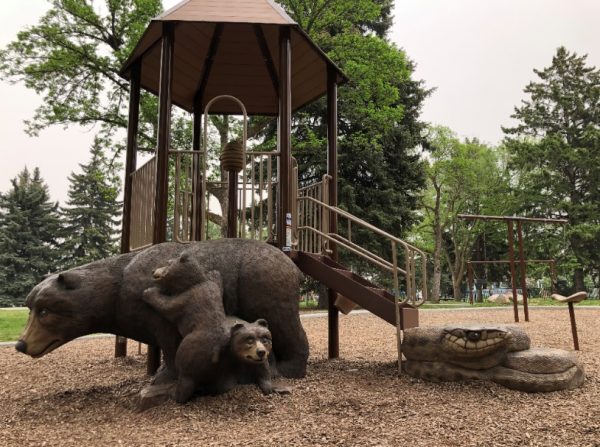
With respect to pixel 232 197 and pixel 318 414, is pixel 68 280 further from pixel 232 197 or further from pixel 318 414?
pixel 318 414

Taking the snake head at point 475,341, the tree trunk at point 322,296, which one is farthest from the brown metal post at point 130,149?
the tree trunk at point 322,296

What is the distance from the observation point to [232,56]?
25.8 feet

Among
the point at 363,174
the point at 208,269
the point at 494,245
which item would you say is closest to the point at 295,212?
the point at 208,269

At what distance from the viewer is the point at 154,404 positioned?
4379 millimetres

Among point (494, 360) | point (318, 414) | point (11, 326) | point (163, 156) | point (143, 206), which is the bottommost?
point (318, 414)

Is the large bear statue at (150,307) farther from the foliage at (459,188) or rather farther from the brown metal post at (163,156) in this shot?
the foliage at (459,188)

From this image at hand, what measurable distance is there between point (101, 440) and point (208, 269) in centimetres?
182

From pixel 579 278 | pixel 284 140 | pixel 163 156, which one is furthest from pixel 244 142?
pixel 579 278

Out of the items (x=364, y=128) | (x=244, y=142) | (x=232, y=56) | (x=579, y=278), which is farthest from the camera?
(x=579, y=278)

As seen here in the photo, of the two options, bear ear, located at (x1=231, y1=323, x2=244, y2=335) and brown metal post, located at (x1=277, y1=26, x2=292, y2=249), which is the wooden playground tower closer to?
brown metal post, located at (x1=277, y1=26, x2=292, y2=249)

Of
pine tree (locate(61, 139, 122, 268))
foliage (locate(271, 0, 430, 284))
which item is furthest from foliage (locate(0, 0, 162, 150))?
pine tree (locate(61, 139, 122, 268))

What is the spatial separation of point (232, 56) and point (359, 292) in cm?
454

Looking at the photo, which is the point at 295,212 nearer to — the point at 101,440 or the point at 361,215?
the point at 101,440

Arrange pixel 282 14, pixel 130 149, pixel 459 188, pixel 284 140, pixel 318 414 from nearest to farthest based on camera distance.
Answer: pixel 318 414
pixel 284 140
pixel 282 14
pixel 130 149
pixel 459 188
